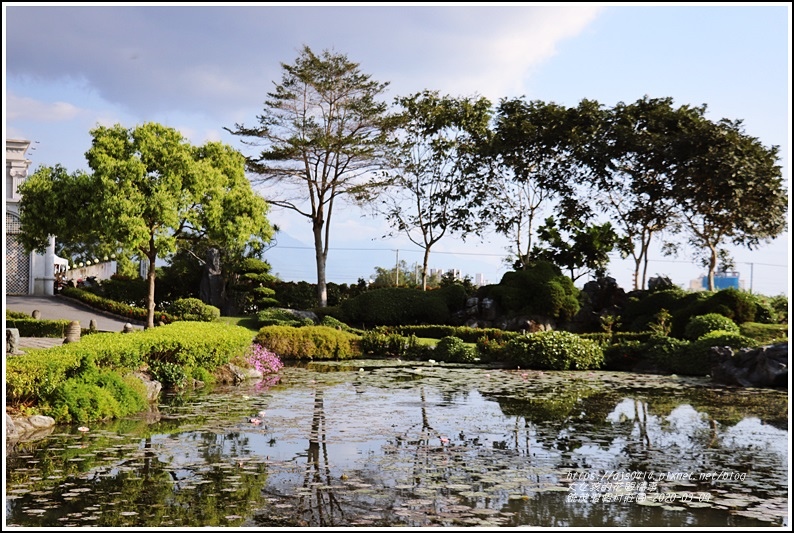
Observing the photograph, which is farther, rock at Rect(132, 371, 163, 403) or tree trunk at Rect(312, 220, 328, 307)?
tree trunk at Rect(312, 220, 328, 307)

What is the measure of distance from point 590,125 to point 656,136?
369 cm

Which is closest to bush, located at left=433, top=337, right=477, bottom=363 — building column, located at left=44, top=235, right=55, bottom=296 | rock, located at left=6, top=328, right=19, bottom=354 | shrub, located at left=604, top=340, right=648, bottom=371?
shrub, located at left=604, top=340, right=648, bottom=371

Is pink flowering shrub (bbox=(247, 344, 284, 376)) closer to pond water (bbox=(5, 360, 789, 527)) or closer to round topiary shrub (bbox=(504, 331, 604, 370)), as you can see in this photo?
pond water (bbox=(5, 360, 789, 527))

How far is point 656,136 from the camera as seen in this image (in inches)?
1069

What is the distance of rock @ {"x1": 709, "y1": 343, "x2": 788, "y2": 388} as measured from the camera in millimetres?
14359

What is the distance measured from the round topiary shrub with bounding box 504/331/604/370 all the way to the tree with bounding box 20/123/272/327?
9091 mm

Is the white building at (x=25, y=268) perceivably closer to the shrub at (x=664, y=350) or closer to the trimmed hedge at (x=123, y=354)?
the trimmed hedge at (x=123, y=354)

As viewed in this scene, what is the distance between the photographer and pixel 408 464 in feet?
23.2

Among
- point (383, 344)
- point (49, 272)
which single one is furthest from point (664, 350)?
point (49, 272)

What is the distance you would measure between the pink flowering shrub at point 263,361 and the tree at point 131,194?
523 cm

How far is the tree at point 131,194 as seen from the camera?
746 inches

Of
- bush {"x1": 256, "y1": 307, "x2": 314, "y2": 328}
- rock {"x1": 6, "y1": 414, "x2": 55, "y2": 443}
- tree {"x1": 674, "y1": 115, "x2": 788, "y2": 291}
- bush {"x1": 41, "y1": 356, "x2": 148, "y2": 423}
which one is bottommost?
rock {"x1": 6, "y1": 414, "x2": 55, "y2": 443}

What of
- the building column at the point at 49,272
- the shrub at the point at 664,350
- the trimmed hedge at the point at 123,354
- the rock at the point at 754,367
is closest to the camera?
the trimmed hedge at the point at 123,354

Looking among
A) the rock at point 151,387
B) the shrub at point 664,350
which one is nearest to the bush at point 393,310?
the shrub at point 664,350
